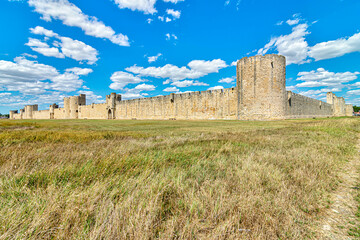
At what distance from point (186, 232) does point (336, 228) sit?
4.06 ft

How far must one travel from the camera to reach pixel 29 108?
6347cm

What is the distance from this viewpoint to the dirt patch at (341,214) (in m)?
1.20

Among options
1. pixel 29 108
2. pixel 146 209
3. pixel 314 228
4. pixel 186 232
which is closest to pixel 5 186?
→ pixel 146 209

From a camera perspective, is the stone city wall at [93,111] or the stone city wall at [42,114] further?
the stone city wall at [42,114]

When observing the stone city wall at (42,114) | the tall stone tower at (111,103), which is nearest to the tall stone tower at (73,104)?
the tall stone tower at (111,103)

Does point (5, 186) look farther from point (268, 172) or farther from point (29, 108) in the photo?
point (29, 108)

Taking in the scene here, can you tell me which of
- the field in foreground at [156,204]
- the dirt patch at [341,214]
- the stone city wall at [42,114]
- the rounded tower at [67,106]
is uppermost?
the rounded tower at [67,106]

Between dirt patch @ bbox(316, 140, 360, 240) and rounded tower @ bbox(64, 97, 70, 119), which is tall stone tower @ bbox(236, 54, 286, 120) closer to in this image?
dirt patch @ bbox(316, 140, 360, 240)

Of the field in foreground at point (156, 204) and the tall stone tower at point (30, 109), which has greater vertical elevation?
the tall stone tower at point (30, 109)

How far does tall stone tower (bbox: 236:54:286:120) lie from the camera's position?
19328 millimetres

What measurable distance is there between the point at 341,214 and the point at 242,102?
21093mm

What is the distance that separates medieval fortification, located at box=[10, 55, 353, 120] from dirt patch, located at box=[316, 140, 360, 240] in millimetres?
19231

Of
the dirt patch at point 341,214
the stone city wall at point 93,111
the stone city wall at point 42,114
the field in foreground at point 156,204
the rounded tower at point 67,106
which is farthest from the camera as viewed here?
the stone city wall at point 42,114

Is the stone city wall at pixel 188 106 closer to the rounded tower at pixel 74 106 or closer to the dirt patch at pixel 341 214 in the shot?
the rounded tower at pixel 74 106
